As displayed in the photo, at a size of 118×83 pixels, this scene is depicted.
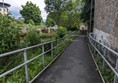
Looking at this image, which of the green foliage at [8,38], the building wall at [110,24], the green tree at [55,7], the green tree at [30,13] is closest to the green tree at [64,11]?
the green tree at [55,7]

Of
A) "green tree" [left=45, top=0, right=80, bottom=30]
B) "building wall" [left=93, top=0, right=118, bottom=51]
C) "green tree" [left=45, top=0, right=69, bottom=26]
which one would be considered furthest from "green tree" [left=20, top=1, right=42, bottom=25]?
"building wall" [left=93, top=0, right=118, bottom=51]

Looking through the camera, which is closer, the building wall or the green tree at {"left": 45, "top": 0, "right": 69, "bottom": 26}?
the building wall

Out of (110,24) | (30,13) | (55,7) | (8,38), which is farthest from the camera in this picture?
(30,13)

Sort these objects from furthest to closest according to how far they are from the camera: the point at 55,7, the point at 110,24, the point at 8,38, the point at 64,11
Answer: the point at 64,11
the point at 55,7
the point at 110,24
the point at 8,38

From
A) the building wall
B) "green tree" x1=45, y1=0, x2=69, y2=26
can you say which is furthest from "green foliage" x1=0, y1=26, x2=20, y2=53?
"green tree" x1=45, y1=0, x2=69, y2=26

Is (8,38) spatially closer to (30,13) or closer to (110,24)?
(110,24)

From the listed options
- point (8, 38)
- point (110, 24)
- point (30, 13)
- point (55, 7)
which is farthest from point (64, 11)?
point (8, 38)

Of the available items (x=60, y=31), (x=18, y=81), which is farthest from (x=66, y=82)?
(x=60, y=31)

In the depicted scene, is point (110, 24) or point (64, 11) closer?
point (110, 24)

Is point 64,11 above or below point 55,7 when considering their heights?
below

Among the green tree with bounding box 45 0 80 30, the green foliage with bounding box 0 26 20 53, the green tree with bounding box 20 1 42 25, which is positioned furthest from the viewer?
the green tree with bounding box 20 1 42 25

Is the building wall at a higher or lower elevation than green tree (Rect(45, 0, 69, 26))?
lower

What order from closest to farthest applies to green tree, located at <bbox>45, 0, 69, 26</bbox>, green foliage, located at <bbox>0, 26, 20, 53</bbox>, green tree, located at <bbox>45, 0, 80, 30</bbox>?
1. green foliage, located at <bbox>0, 26, 20, 53</bbox>
2. green tree, located at <bbox>45, 0, 69, 26</bbox>
3. green tree, located at <bbox>45, 0, 80, 30</bbox>

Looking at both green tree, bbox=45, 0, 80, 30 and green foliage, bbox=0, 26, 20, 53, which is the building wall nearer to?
green foliage, bbox=0, 26, 20, 53
